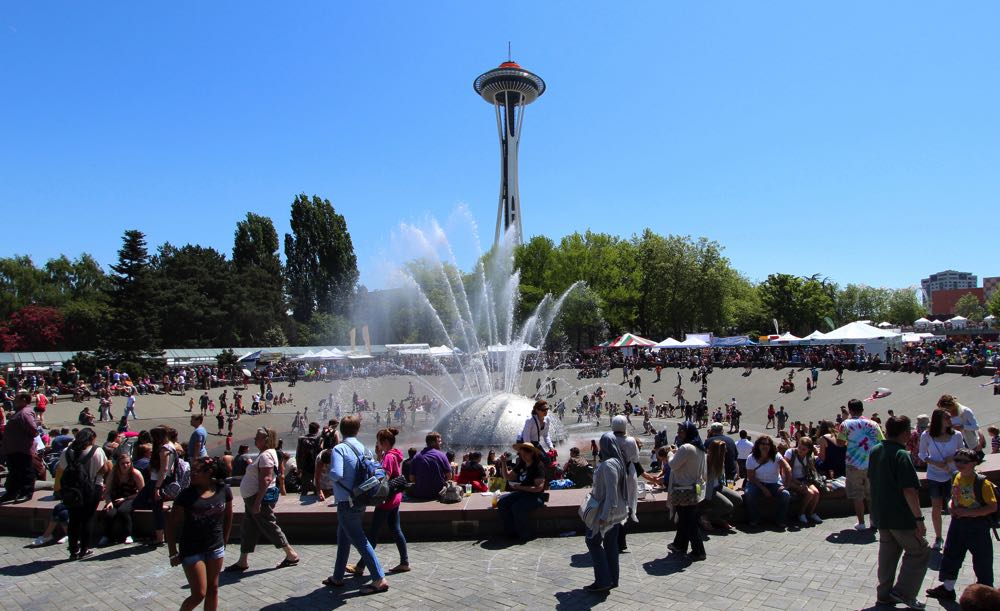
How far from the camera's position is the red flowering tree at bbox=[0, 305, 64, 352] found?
57.8m

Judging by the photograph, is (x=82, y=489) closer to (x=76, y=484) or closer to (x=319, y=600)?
(x=76, y=484)

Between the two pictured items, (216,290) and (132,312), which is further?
(216,290)

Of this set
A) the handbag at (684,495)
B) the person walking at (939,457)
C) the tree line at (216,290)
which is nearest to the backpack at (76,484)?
the handbag at (684,495)

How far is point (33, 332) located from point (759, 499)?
69.3m

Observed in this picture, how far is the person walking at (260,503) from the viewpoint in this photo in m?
6.16

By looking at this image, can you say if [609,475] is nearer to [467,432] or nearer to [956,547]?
[956,547]

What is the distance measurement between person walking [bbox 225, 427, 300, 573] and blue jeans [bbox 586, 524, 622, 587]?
312 cm

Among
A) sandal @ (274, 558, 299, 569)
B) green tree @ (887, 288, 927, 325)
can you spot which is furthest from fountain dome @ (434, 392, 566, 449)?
green tree @ (887, 288, 927, 325)

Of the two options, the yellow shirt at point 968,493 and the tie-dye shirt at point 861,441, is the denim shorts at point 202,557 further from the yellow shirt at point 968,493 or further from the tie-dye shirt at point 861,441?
the tie-dye shirt at point 861,441

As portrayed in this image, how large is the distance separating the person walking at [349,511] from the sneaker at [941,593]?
15.1 ft

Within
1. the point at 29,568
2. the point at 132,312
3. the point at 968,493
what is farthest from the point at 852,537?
the point at 132,312

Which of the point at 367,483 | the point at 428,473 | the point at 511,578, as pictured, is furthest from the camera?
the point at 428,473

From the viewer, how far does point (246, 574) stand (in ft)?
20.5

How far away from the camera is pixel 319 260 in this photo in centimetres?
6956
